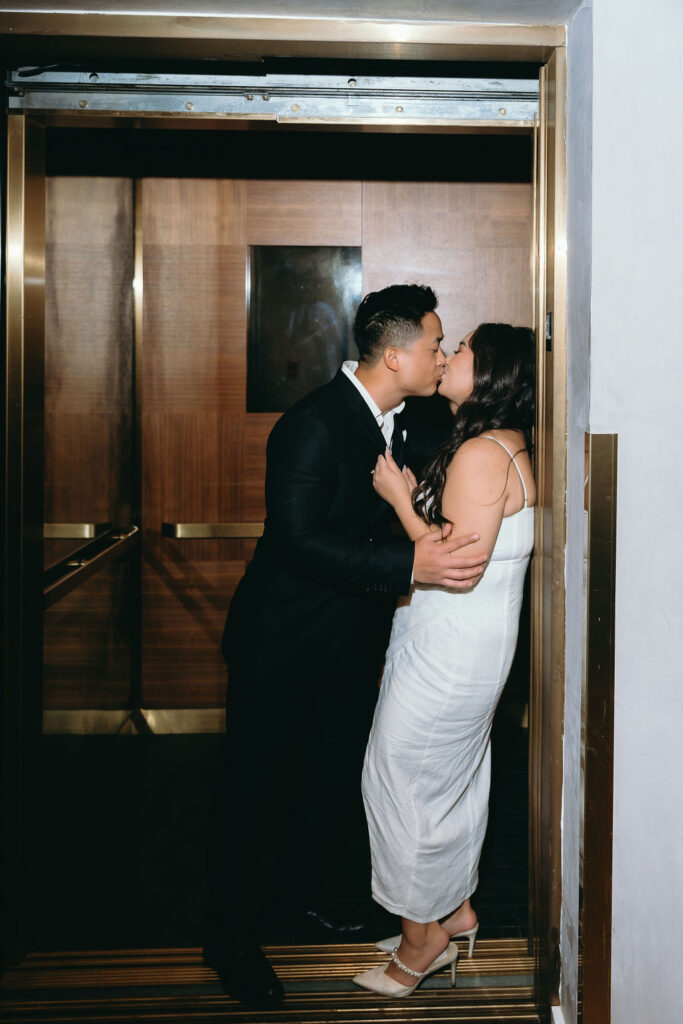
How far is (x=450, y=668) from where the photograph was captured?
7.02 feet

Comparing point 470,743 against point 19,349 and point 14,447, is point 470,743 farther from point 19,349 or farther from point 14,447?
point 19,349

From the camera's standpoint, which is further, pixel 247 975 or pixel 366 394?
pixel 366 394

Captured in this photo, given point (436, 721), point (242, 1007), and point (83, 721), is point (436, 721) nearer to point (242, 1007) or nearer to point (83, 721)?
point (242, 1007)

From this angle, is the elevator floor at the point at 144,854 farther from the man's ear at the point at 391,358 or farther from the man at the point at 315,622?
the man's ear at the point at 391,358

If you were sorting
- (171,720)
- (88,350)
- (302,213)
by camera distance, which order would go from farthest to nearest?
1. (171,720)
2. (302,213)
3. (88,350)

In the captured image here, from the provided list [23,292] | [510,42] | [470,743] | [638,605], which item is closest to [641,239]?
[510,42]

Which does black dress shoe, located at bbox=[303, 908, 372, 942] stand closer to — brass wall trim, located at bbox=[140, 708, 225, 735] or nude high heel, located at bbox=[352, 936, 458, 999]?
nude high heel, located at bbox=[352, 936, 458, 999]

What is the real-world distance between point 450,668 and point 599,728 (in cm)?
46

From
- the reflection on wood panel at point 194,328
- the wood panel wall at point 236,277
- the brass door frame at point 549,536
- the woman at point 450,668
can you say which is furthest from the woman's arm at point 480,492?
the reflection on wood panel at point 194,328

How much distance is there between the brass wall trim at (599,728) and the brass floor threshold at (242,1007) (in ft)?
1.15

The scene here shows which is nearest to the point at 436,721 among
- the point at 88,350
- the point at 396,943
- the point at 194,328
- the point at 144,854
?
the point at 396,943

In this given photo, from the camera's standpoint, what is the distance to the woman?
2.12m

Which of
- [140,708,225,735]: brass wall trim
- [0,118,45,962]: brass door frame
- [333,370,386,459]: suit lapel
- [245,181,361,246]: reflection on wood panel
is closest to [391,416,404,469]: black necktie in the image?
[333,370,386,459]: suit lapel

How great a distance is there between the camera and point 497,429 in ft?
7.22
